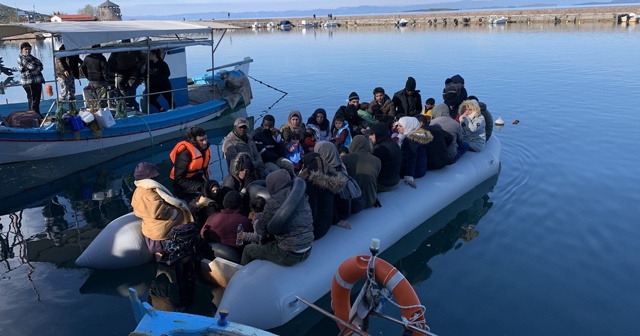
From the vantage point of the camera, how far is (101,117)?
10867 mm

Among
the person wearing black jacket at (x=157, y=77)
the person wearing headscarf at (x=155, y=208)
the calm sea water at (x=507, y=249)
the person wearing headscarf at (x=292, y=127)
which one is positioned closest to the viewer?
the calm sea water at (x=507, y=249)

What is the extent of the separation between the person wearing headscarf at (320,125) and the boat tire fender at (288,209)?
13.6ft

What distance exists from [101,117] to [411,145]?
7.16 metres

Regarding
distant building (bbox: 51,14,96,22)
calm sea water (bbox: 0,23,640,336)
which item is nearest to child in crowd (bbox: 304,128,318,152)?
calm sea water (bbox: 0,23,640,336)

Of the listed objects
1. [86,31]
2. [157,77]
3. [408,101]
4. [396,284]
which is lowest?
[396,284]

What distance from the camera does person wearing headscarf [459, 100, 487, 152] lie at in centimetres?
902

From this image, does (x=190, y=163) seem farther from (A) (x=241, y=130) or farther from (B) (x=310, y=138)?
(B) (x=310, y=138)

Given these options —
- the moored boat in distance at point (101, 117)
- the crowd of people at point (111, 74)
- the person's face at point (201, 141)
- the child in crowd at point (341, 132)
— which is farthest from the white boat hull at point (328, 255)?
the crowd of people at point (111, 74)

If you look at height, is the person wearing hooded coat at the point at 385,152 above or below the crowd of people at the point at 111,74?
below

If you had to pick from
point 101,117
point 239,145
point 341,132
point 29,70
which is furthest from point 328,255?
point 29,70

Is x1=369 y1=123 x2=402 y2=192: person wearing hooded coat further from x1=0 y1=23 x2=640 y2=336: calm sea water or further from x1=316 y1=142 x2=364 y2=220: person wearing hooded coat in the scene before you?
x1=0 y1=23 x2=640 y2=336: calm sea water

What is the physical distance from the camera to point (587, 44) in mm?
33938

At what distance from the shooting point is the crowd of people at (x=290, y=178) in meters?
5.04

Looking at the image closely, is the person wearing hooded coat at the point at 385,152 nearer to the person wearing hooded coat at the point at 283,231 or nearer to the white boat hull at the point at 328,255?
the white boat hull at the point at 328,255
